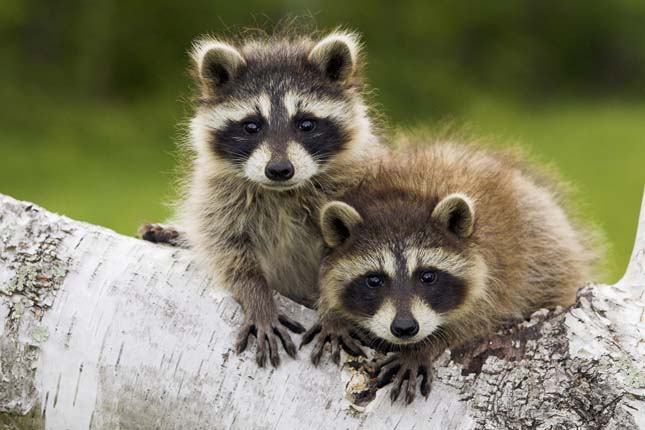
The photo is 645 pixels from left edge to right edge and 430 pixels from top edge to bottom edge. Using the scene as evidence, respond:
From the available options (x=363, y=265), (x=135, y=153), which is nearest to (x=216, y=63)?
(x=363, y=265)

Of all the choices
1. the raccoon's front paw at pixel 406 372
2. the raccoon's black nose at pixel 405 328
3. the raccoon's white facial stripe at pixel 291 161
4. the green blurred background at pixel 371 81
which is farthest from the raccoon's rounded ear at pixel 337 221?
the green blurred background at pixel 371 81

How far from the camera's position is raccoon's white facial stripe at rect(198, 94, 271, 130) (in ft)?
17.1

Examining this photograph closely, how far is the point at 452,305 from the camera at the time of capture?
5023 millimetres

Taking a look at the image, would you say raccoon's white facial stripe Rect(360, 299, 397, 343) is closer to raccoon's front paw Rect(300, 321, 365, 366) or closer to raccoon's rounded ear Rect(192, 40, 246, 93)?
raccoon's front paw Rect(300, 321, 365, 366)

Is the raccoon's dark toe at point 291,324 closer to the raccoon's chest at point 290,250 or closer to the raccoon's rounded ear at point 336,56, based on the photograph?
the raccoon's chest at point 290,250

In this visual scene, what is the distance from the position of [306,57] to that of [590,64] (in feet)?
53.2

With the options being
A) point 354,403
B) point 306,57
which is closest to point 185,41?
point 306,57

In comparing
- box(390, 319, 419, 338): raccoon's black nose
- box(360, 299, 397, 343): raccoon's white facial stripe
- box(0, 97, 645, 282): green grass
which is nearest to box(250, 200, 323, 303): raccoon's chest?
box(360, 299, 397, 343): raccoon's white facial stripe

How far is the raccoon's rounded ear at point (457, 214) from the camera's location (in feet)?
16.2

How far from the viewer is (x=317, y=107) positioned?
17.6ft

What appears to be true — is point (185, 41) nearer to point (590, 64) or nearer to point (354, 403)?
point (590, 64)

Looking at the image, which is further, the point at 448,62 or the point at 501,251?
the point at 448,62

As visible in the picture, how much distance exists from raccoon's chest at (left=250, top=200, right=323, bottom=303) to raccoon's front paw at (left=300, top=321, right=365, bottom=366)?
73cm

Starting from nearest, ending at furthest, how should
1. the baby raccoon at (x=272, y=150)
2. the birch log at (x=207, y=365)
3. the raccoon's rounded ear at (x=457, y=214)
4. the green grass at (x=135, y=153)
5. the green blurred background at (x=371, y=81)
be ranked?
the birch log at (x=207, y=365) → the raccoon's rounded ear at (x=457, y=214) → the baby raccoon at (x=272, y=150) → the green grass at (x=135, y=153) → the green blurred background at (x=371, y=81)
